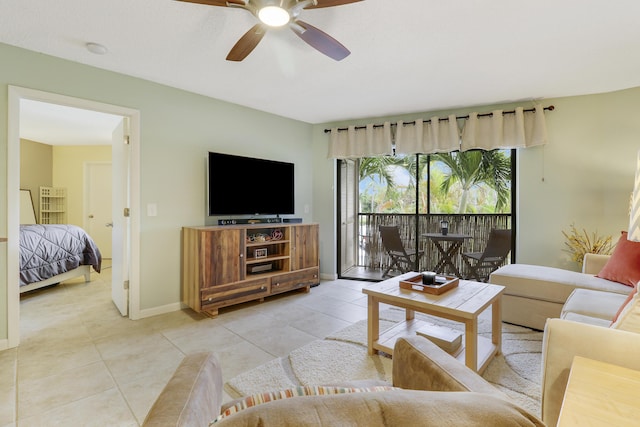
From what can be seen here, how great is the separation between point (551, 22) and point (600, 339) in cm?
196

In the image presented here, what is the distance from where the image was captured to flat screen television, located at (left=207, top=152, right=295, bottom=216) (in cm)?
327

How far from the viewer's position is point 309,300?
352 centimetres

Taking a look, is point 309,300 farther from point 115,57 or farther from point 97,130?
point 97,130

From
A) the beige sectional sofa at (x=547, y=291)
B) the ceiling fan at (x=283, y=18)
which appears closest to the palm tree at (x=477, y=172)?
the beige sectional sofa at (x=547, y=291)

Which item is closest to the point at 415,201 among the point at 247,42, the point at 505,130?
the point at 505,130

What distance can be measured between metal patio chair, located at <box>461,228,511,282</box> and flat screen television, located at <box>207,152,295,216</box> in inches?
101

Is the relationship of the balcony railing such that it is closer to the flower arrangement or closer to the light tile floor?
the flower arrangement

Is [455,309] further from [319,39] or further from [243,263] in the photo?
[243,263]

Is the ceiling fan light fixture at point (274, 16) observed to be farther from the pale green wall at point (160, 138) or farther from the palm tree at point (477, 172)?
the palm tree at point (477, 172)

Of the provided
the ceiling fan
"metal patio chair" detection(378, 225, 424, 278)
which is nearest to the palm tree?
"metal patio chair" detection(378, 225, 424, 278)

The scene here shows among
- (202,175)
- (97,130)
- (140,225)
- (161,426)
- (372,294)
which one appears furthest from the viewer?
(97,130)

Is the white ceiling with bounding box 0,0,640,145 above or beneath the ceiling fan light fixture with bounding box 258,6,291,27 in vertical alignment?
above

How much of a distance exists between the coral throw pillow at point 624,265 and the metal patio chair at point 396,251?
2077mm

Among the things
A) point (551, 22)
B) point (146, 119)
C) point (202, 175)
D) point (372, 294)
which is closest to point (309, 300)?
point (372, 294)
